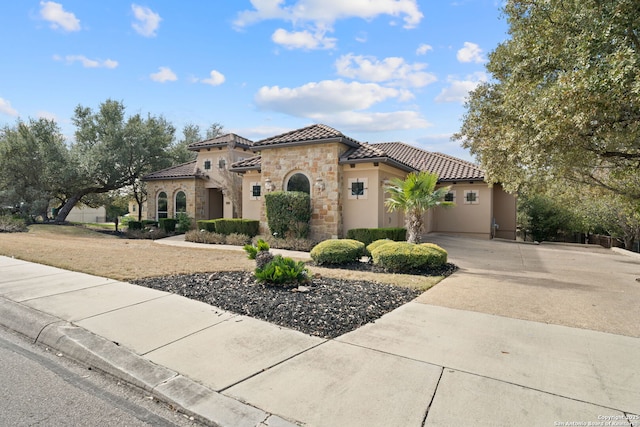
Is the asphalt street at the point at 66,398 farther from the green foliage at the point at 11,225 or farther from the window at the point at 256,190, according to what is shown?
the green foliage at the point at 11,225

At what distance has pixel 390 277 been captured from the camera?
316 inches

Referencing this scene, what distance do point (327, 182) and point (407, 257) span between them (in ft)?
22.5

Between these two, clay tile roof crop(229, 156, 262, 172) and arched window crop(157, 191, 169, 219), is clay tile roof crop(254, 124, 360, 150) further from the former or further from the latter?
arched window crop(157, 191, 169, 219)

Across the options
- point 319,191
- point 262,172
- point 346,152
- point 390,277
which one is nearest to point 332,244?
point 390,277

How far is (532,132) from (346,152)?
7.88 metres

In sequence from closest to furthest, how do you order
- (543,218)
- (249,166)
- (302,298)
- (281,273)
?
(302,298) → (281,273) → (249,166) → (543,218)

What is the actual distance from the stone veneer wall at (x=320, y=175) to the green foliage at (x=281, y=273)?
26.3 ft

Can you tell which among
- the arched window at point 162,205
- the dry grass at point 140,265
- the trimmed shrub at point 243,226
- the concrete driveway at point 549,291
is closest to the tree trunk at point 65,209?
the arched window at point 162,205

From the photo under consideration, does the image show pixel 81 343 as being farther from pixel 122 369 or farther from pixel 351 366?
pixel 351 366

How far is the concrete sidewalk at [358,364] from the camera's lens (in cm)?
283

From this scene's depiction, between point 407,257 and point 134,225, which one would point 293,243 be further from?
point 134,225

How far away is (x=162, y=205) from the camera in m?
24.2

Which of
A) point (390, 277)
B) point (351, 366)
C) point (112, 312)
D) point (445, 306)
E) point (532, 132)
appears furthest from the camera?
point (532, 132)

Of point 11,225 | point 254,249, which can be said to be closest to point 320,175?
point 254,249
